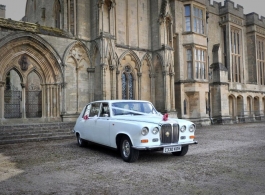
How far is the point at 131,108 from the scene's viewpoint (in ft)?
26.1

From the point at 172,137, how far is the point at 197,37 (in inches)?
591

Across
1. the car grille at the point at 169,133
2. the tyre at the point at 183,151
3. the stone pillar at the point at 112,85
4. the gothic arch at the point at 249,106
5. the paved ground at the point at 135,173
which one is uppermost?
the stone pillar at the point at 112,85

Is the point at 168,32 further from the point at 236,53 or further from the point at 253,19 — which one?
the point at 253,19

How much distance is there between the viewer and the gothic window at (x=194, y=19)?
1995 centimetres

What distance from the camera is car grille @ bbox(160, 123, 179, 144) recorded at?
659 centimetres

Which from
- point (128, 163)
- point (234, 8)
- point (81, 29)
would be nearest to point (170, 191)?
point (128, 163)

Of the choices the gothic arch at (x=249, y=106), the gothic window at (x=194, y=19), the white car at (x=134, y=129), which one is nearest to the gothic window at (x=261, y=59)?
the gothic arch at (x=249, y=106)

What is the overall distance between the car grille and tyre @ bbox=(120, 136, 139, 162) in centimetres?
77

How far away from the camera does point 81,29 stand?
15.6m

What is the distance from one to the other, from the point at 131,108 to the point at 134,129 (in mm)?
1567

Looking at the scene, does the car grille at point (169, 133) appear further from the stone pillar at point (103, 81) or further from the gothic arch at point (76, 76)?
the gothic arch at point (76, 76)

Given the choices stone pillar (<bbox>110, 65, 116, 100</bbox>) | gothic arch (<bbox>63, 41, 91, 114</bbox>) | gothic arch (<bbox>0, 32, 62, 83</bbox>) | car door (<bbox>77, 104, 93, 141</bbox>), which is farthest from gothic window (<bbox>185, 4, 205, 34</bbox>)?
car door (<bbox>77, 104, 93, 141</bbox>)

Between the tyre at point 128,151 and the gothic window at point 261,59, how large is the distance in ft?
85.6

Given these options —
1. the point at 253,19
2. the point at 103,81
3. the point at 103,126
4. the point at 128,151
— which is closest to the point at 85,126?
the point at 103,126
